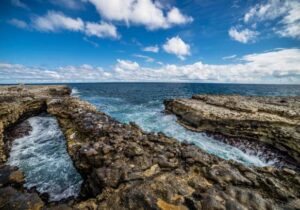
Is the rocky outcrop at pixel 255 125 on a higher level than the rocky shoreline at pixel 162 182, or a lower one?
lower

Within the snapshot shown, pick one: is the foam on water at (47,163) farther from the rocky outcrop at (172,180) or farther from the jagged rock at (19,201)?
the jagged rock at (19,201)

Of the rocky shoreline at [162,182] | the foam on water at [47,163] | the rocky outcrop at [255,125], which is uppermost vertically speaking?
the rocky shoreline at [162,182]

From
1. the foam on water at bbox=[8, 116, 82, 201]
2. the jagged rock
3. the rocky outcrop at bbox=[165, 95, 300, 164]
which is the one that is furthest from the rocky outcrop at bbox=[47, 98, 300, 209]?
the rocky outcrop at bbox=[165, 95, 300, 164]

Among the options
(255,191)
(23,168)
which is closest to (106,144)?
(23,168)

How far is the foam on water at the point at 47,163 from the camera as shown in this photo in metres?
9.86

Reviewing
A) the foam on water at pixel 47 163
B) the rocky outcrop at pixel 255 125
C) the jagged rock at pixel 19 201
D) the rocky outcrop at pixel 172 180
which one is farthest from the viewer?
the rocky outcrop at pixel 255 125

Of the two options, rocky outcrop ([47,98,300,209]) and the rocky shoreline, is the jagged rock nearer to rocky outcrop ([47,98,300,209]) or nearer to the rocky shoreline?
the rocky shoreline

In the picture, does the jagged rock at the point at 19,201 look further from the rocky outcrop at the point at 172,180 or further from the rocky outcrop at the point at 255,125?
the rocky outcrop at the point at 255,125

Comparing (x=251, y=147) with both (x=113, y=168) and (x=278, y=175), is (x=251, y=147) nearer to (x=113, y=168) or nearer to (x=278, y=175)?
(x=278, y=175)

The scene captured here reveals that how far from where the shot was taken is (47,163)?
12.5 m

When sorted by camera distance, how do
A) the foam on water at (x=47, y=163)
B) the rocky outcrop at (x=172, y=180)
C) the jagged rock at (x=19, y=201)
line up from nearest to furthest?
the rocky outcrop at (x=172, y=180) → the jagged rock at (x=19, y=201) → the foam on water at (x=47, y=163)

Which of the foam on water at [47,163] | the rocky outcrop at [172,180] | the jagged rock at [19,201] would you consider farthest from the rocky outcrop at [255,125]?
the jagged rock at [19,201]

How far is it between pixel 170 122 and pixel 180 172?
17.3m

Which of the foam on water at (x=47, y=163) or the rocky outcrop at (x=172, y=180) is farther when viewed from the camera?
the foam on water at (x=47, y=163)
